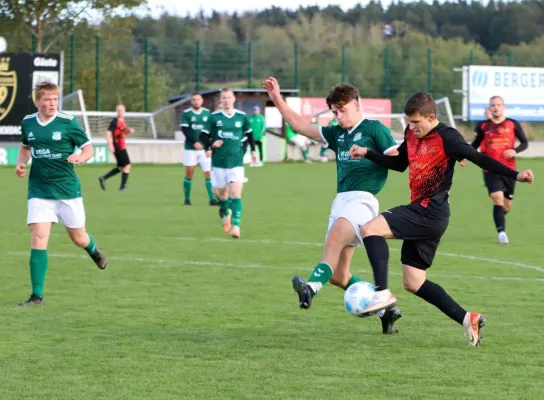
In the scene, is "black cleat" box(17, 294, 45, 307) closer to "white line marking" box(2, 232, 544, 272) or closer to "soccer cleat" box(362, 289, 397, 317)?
"soccer cleat" box(362, 289, 397, 317)

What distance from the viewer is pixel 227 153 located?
54.0 ft

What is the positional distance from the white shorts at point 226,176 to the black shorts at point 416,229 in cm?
882

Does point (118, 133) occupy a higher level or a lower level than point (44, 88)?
lower

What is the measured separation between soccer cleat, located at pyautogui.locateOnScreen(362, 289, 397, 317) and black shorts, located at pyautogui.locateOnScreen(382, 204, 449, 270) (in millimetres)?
352

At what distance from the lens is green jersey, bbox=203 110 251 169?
16453 mm

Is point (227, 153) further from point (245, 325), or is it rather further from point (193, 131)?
point (245, 325)

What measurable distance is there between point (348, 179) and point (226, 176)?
27.9ft

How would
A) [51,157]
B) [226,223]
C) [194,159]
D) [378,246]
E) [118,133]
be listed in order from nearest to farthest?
[378,246] < [51,157] < [226,223] < [194,159] < [118,133]

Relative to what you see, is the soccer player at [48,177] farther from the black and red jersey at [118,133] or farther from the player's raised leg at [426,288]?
the black and red jersey at [118,133]

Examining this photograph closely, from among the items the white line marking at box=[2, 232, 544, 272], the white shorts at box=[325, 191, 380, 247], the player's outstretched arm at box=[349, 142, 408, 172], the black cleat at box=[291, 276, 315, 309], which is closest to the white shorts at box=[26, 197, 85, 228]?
the white shorts at box=[325, 191, 380, 247]

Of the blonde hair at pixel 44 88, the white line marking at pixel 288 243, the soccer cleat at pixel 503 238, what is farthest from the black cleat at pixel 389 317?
the soccer cleat at pixel 503 238

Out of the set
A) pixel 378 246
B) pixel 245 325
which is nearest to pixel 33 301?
pixel 245 325

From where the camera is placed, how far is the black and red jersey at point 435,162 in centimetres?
736

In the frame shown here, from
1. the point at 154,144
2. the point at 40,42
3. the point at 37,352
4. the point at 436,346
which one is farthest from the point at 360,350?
the point at 40,42
